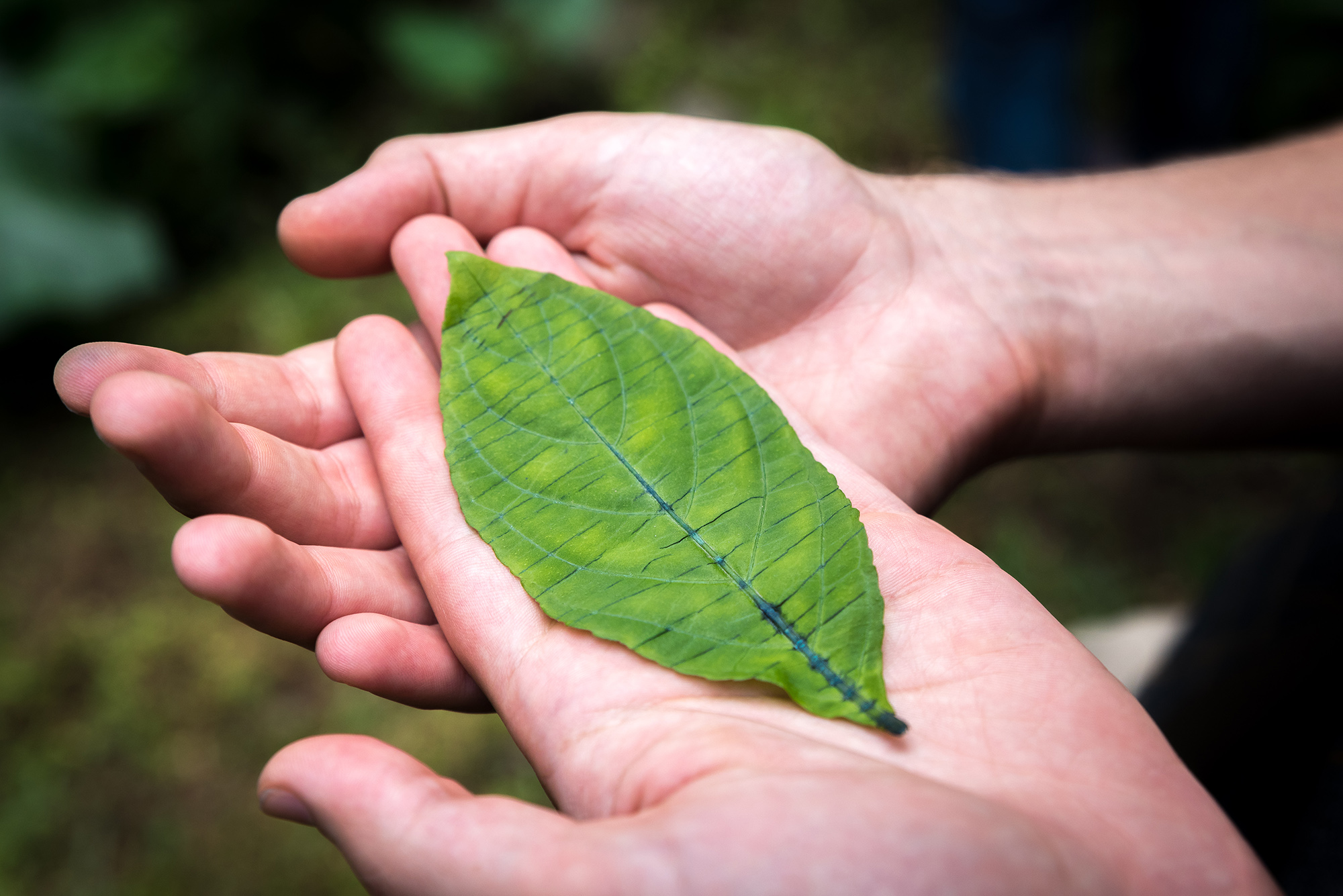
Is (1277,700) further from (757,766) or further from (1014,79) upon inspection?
(1014,79)

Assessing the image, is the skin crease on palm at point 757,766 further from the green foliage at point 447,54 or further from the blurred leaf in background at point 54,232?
the green foliage at point 447,54

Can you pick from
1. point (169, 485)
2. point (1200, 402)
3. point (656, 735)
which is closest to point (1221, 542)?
point (1200, 402)

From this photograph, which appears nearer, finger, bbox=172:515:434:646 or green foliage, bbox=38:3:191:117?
finger, bbox=172:515:434:646

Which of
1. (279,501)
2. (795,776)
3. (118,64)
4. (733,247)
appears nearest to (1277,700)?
(795,776)

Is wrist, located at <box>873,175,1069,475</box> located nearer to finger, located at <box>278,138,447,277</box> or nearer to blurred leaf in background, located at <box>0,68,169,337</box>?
finger, located at <box>278,138,447,277</box>

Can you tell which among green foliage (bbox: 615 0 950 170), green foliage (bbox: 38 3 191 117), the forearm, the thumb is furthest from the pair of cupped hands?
green foliage (bbox: 615 0 950 170)

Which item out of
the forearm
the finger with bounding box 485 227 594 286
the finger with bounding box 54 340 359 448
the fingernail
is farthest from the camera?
the forearm

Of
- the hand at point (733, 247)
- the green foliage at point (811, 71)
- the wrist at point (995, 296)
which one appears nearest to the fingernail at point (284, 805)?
the hand at point (733, 247)

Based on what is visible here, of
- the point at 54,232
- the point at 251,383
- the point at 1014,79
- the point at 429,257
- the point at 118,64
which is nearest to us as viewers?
the point at 251,383
